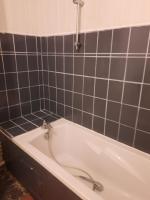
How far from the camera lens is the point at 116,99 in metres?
1.25

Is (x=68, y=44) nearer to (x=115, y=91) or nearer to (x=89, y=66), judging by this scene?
(x=89, y=66)

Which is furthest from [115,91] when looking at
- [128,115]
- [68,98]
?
[68,98]

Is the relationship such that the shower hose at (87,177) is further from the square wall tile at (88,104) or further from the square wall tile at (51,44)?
the square wall tile at (51,44)

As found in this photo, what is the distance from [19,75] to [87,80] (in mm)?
826

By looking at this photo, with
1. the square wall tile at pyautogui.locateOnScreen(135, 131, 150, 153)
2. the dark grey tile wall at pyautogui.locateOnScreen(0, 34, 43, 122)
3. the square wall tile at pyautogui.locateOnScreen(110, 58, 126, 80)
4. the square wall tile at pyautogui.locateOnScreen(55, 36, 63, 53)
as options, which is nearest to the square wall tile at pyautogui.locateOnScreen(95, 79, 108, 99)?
the square wall tile at pyautogui.locateOnScreen(110, 58, 126, 80)

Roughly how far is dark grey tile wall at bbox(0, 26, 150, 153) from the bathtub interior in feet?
0.33

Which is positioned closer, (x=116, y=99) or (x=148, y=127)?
(x=148, y=127)

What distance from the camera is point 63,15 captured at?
144 cm

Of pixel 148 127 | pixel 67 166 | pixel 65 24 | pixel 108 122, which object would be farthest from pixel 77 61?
pixel 67 166

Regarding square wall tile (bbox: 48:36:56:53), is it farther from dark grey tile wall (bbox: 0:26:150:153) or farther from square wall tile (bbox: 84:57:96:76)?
square wall tile (bbox: 84:57:96:76)

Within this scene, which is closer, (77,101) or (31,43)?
(77,101)

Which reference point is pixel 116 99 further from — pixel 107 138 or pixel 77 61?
pixel 77 61

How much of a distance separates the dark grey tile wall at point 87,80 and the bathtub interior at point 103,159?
0.10 meters

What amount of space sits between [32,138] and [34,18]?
1.37m
